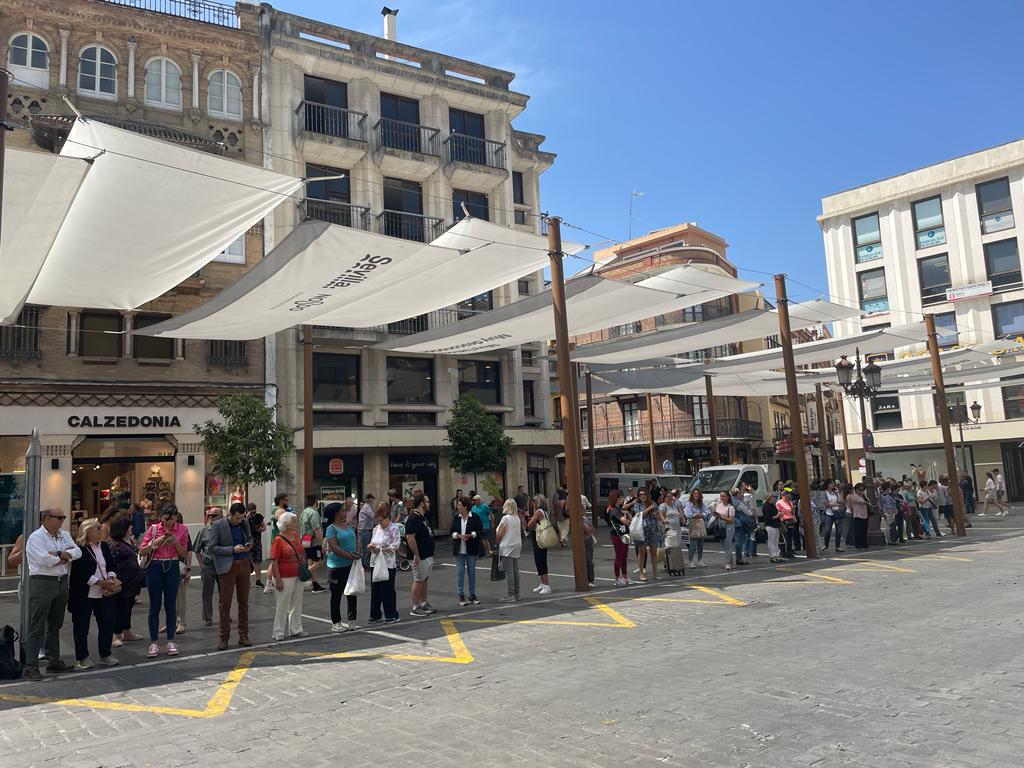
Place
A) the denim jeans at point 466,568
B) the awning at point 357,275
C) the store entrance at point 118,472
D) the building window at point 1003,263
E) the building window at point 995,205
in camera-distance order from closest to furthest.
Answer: the denim jeans at point 466,568 → the awning at point 357,275 → the store entrance at point 118,472 → the building window at point 1003,263 → the building window at point 995,205

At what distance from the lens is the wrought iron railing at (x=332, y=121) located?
25.7m

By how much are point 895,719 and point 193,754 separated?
16.7 feet

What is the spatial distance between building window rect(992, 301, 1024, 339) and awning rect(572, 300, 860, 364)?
23.6 metres

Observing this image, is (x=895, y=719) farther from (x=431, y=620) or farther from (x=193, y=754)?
(x=431, y=620)

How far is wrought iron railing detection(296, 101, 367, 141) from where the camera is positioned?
25688 millimetres

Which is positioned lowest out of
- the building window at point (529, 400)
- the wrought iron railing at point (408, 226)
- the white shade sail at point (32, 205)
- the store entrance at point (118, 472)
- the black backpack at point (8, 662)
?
the black backpack at point (8, 662)

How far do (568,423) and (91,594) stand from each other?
814cm

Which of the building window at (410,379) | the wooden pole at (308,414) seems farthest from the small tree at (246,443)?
the building window at (410,379)

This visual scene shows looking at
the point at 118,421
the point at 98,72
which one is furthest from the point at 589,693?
the point at 98,72

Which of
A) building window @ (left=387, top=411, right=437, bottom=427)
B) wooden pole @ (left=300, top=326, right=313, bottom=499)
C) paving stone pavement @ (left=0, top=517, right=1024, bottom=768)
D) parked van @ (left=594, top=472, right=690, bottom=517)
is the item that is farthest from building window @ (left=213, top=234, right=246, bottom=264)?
parked van @ (left=594, top=472, right=690, bottom=517)

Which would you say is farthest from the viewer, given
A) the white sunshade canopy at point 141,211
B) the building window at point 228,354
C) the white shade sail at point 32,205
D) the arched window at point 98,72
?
the building window at point 228,354

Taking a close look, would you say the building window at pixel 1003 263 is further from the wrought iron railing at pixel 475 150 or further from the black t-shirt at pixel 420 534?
the black t-shirt at pixel 420 534

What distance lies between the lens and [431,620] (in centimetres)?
1113

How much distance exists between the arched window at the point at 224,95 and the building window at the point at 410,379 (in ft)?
30.7
